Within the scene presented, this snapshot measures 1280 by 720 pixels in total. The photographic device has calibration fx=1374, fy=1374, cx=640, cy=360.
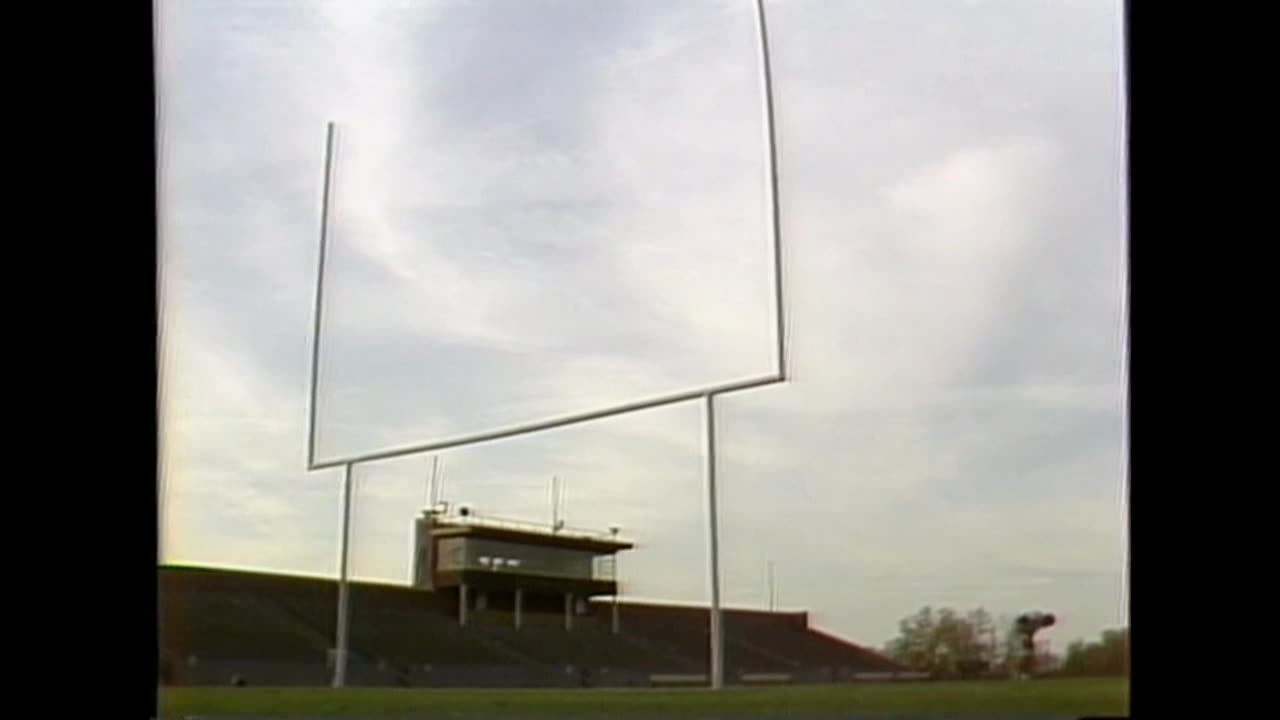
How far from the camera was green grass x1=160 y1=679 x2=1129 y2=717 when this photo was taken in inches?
64.6

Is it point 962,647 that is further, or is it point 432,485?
point 432,485

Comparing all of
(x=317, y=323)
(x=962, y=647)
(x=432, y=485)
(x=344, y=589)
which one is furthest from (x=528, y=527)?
(x=962, y=647)

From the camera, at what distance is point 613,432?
1.80 meters

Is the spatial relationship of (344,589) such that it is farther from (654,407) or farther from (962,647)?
(962,647)

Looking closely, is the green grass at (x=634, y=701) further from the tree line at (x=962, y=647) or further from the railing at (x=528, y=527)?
the railing at (x=528, y=527)

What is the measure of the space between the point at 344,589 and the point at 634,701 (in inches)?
15.9

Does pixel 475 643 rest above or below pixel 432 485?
below

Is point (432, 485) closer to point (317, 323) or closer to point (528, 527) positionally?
point (528, 527)

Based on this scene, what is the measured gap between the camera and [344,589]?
1.78 meters

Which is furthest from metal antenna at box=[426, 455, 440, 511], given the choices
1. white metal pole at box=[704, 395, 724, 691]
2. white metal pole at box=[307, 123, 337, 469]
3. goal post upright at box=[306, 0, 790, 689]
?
white metal pole at box=[704, 395, 724, 691]

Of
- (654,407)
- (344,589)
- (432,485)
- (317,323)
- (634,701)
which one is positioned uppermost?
(317,323)

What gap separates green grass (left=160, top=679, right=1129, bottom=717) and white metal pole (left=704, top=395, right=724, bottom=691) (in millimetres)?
31
